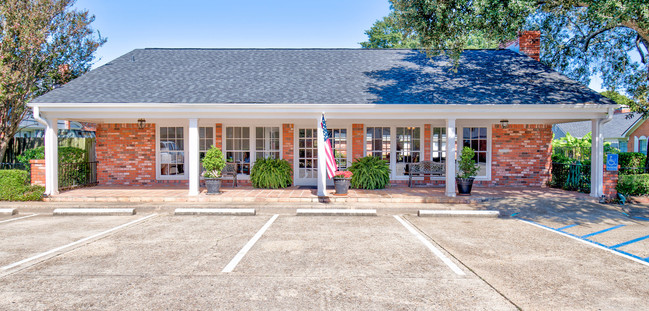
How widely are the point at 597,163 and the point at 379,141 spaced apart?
621 centimetres

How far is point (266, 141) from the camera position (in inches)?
529

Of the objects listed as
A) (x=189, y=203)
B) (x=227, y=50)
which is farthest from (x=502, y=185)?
(x=227, y=50)

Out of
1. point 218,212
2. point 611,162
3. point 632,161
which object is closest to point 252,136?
point 218,212

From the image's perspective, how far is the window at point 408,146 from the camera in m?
13.3

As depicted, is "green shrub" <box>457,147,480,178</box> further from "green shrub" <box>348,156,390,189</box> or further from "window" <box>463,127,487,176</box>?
"window" <box>463,127,487,176</box>

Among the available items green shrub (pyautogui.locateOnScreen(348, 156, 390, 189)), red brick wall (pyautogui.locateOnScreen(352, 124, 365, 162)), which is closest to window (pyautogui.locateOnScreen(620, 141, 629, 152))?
red brick wall (pyautogui.locateOnScreen(352, 124, 365, 162))

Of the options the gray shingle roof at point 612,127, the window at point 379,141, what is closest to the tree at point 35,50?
the window at point 379,141

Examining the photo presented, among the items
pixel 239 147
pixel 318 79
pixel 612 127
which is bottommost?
pixel 239 147

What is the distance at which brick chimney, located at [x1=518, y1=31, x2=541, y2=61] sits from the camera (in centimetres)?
1448

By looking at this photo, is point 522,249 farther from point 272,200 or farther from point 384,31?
point 384,31

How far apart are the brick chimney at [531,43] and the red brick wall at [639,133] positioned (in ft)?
67.8

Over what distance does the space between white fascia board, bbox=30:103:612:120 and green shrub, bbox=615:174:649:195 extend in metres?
1.83

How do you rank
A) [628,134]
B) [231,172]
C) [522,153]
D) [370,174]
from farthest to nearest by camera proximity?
[628,134] < [522,153] < [231,172] < [370,174]

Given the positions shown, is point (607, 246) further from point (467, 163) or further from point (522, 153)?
point (522, 153)
